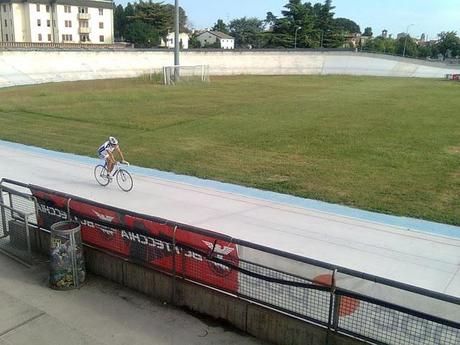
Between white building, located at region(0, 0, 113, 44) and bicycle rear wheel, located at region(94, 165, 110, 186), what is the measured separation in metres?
87.0

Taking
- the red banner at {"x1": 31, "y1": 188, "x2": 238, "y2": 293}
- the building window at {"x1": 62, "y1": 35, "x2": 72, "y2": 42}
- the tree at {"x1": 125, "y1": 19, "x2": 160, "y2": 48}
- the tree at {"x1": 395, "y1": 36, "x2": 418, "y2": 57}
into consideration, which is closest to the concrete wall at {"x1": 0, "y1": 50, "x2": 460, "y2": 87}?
the tree at {"x1": 125, "y1": 19, "x2": 160, "y2": 48}

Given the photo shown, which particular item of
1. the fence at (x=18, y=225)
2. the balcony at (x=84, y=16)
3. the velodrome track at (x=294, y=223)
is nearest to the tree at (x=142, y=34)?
the balcony at (x=84, y=16)

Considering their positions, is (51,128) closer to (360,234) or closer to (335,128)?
(335,128)

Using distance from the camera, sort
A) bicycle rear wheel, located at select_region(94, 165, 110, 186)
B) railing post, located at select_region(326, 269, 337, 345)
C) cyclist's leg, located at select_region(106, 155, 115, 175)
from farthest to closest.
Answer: bicycle rear wheel, located at select_region(94, 165, 110, 186) → cyclist's leg, located at select_region(106, 155, 115, 175) → railing post, located at select_region(326, 269, 337, 345)

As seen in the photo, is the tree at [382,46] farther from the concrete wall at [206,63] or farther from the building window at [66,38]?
the building window at [66,38]

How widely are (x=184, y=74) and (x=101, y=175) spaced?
125ft

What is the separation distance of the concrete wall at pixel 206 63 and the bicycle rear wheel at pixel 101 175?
3592 centimetres

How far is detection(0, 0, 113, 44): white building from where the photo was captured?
292ft

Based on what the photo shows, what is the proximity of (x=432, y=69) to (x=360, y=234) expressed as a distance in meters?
68.9

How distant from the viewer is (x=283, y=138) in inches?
772

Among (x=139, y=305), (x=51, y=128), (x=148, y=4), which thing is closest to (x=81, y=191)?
(x=139, y=305)

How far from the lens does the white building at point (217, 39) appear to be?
139125mm

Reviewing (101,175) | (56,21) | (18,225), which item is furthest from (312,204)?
(56,21)

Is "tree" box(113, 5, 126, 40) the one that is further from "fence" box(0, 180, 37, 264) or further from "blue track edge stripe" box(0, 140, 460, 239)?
"fence" box(0, 180, 37, 264)
